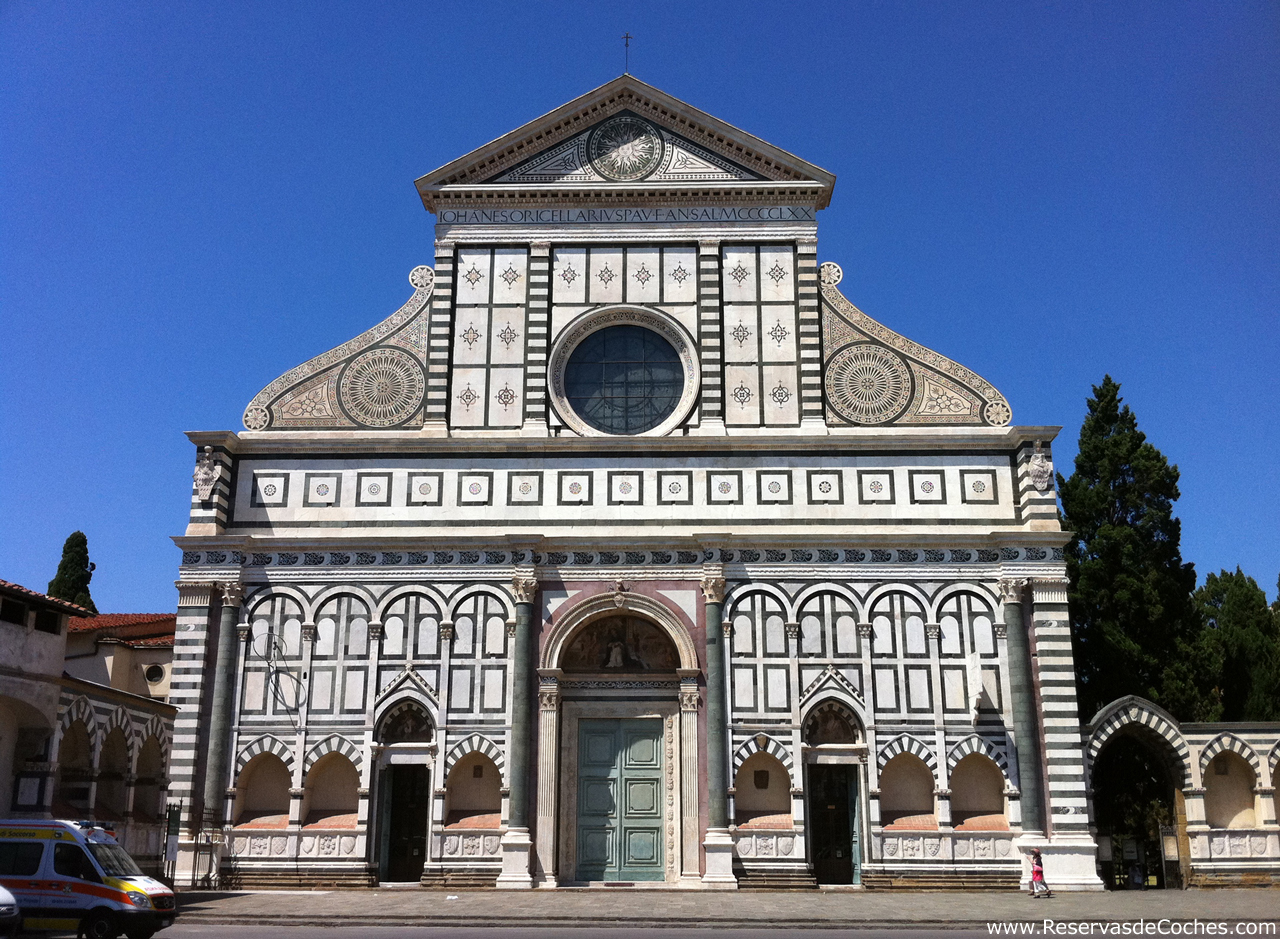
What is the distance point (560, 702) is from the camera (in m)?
24.9

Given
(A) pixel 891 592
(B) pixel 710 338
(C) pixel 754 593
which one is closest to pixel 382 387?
(B) pixel 710 338

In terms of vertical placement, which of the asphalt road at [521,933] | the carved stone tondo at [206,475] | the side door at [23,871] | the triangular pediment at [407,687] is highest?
the carved stone tondo at [206,475]

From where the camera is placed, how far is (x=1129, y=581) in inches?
1177

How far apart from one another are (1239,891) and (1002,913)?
24.3ft

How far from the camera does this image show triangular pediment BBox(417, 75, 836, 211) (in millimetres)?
27719

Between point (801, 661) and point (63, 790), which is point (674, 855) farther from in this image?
point (63, 790)

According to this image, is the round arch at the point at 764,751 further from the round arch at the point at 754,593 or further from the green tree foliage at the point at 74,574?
the green tree foliage at the point at 74,574

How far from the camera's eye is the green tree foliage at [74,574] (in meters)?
37.8

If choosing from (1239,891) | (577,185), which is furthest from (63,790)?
(1239,891)

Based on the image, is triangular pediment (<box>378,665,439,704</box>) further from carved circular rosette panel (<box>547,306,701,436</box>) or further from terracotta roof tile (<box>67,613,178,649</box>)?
terracotta roof tile (<box>67,613,178,649</box>)

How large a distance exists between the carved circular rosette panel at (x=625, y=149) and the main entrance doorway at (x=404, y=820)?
1463 centimetres

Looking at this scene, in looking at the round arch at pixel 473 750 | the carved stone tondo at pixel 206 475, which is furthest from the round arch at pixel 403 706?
the carved stone tondo at pixel 206 475

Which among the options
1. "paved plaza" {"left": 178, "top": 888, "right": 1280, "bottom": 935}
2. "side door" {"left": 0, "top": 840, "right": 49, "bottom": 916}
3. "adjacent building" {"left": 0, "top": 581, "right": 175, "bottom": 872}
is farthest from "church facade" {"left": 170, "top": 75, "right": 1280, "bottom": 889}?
"side door" {"left": 0, "top": 840, "right": 49, "bottom": 916}

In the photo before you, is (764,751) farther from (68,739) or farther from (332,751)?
(68,739)
